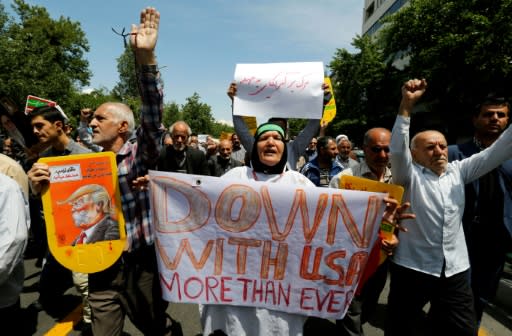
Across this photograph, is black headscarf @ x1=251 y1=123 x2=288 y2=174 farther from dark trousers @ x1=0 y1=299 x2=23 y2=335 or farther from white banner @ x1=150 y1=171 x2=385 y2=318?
dark trousers @ x1=0 y1=299 x2=23 y2=335

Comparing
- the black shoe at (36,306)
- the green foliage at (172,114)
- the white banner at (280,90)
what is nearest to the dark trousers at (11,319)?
the black shoe at (36,306)

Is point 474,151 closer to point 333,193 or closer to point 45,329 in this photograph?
point 333,193

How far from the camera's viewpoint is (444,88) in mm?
19406

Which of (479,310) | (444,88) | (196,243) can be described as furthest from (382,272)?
(444,88)

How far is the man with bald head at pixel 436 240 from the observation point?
7.43 feet

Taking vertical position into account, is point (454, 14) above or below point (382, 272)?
above

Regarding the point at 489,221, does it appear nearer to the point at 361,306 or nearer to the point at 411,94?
the point at 361,306

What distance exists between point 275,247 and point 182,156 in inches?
142

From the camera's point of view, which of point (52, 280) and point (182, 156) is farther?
point (182, 156)

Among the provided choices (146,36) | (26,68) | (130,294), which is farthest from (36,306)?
(26,68)

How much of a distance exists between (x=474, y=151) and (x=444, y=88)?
19.4 metres

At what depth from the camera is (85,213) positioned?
6.94 ft

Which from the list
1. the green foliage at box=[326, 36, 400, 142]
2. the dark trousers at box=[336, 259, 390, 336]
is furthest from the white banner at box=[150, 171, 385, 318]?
the green foliage at box=[326, 36, 400, 142]

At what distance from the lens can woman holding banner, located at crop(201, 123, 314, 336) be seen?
1.89m
